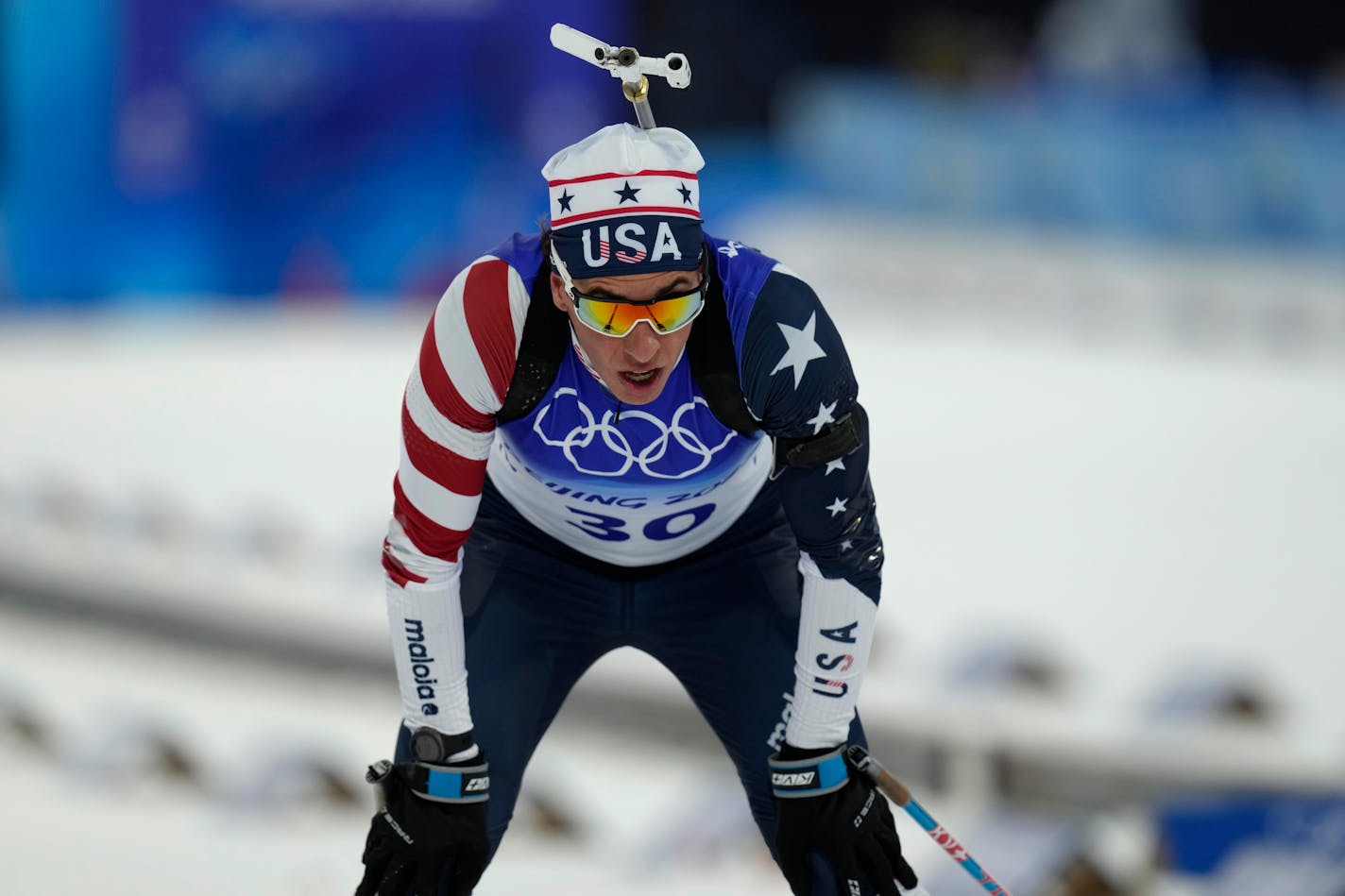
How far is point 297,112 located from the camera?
611 inches

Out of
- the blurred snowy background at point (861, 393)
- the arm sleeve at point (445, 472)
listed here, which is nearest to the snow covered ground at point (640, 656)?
the blurred snowy background at point (861, 393)

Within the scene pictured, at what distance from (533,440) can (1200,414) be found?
883 centimetres

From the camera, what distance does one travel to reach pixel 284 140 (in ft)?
50.8

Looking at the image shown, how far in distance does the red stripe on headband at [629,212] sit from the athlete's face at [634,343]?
11 centimetres

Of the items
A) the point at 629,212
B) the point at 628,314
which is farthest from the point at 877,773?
the point at 629,212

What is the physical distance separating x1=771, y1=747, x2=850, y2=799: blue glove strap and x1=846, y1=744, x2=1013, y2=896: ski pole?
59 mm

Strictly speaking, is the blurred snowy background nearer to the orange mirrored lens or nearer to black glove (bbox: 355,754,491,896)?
black glove (bbox: 355,754,491,896)

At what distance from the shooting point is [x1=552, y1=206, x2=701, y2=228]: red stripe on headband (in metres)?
2.81

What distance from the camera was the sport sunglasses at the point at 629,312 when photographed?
2818 millimetres

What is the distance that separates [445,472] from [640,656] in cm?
327

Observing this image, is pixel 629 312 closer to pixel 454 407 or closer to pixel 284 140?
pixel 454 407

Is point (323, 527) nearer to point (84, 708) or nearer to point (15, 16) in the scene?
point (84, 708)

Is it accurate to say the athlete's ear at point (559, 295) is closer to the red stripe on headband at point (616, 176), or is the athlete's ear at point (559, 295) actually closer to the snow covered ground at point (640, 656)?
the red stripe on headband at point (616, 176)

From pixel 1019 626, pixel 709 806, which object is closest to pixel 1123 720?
pixel 1019 626
